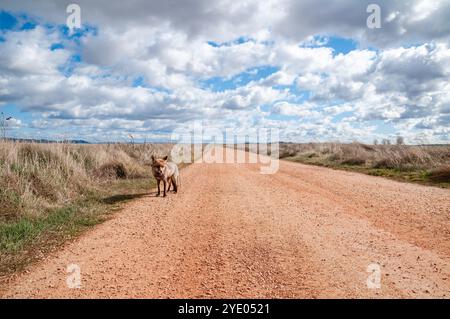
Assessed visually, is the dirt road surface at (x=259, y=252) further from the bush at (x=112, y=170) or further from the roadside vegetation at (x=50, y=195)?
the bush at (x=112, y=170)

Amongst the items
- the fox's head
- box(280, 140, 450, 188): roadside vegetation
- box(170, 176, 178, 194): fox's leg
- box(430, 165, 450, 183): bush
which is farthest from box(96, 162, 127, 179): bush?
box(430, 165, 450, 183): bush

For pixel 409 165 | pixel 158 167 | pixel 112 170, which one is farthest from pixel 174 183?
pixel 409 165

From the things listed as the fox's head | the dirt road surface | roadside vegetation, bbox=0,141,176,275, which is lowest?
the dirt road surface

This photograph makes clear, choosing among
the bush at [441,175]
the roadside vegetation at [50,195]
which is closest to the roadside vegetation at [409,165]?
the bush at [441,175]

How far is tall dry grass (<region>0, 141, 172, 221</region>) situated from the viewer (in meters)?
7.72

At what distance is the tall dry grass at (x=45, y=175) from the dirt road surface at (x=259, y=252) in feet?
6.18

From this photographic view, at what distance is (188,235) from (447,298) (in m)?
4.17

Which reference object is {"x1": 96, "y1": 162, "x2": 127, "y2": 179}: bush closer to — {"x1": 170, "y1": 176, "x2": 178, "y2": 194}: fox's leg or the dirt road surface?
{"x1": 170, "y1": 176, "x2": 178, "y2": 194}: fox's leg

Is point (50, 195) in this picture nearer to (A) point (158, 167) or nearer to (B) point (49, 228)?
(B) point (49, 228)

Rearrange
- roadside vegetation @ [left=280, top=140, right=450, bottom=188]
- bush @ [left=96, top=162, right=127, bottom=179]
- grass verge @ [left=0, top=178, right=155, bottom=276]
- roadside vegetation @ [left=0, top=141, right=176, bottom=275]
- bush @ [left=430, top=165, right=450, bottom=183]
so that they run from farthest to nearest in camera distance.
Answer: roadside vegetation @ [left=280, top=140, right=450, bottom=188]
bush @ [left=96, top=162, right=127, bottom=179]
bush @ [left=430, top=165, right=450, bottom=183]
roadside vegetation @ [left=0, top=141, right=176, bottom=275]
grass verge @ [left=0, top=178, right=155, bottom=276]

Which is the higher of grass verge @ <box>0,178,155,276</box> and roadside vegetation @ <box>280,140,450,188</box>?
roadside vegetation @ <box>280,140,450,188</box>

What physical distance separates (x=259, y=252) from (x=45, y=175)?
7.07 meters
